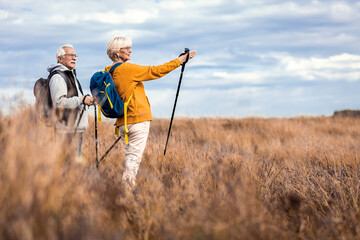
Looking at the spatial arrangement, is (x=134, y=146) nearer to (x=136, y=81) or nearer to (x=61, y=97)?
(x=136, y=81)

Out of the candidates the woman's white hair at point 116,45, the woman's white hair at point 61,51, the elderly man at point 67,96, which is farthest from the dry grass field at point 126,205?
the woman's white hair at point 116,45

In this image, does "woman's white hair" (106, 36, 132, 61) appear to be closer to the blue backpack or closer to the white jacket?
the blue backpack

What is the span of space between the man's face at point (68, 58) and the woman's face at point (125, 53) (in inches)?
23.3

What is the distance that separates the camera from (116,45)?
4.60 metres

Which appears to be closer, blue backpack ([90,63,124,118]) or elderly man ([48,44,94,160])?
elderly man ([48,44,94,160])

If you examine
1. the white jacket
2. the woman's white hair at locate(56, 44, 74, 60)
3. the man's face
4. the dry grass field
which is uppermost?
the woman's white hair at locate(56, 44, 74, 60)

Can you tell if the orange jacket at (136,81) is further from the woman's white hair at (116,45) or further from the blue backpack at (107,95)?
the woman's white hair at (116,45)

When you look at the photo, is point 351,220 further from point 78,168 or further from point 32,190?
point 32,190

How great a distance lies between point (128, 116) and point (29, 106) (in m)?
Answer: 1.26

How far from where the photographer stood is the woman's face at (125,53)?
15.2 ft

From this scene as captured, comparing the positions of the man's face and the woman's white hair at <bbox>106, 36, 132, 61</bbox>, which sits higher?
the woman's white hair at <bbox>106, 36, 132, 61</bbox>

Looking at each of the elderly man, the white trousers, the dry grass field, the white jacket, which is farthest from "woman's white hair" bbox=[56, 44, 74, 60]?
the white trousers

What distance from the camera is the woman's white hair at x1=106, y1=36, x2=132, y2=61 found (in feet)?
15.1

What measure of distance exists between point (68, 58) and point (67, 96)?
19.4 inches
